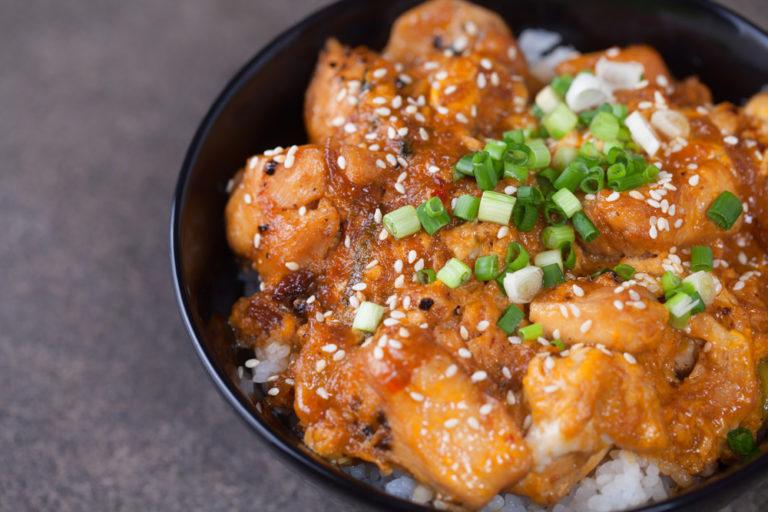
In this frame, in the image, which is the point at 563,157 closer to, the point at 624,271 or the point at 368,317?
the point at 624,271

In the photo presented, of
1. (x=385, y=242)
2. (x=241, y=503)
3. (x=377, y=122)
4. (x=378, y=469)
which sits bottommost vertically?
(x=241, y=503)

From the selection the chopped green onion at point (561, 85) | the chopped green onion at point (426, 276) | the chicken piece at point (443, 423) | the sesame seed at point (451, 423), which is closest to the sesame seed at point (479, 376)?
the chicken piece at point (443, 423)

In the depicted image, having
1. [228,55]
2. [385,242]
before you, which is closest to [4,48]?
[228,55]

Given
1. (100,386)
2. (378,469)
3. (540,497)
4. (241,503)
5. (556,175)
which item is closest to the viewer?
(540,497)

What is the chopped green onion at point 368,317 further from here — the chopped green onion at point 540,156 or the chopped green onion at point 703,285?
the chopped green onion at point 703,285

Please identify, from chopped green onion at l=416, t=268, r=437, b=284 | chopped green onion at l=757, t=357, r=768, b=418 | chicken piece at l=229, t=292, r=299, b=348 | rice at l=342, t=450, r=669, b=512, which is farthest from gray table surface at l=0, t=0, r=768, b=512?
chopped green onion at l=416, t=268, r=437, b=284

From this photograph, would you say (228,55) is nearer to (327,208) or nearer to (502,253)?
(327,208)
